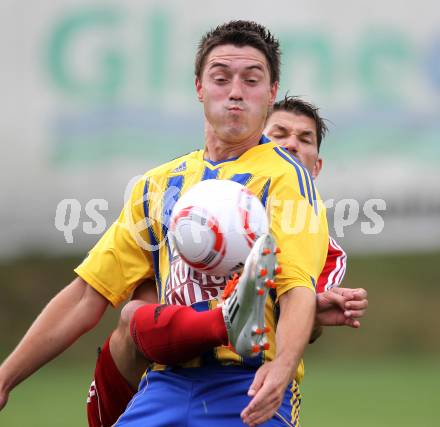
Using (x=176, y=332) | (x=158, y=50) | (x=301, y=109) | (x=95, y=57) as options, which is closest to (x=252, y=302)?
(x=176, y=332)

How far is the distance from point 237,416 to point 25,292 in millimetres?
9070

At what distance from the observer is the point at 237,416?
377 cm

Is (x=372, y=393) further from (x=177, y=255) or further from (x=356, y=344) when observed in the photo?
(x=177, y=255)

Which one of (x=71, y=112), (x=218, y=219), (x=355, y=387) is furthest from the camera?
(x=71, y=112)

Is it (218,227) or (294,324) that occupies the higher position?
(218,227)

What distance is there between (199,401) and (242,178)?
0.83m

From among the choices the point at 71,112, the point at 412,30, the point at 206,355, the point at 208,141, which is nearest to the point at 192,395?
the point at 206,355

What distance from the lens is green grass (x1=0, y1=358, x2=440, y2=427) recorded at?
9.23 meters

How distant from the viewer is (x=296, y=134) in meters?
5.17

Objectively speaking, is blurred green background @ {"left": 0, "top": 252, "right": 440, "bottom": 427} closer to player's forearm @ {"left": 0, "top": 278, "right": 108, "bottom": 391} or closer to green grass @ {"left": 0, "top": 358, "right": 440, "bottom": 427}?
green grass @ {"left": 0, "top": 358, "right": 440, "bottom": 427}

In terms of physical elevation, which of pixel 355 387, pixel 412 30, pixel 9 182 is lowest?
pixel 355 387

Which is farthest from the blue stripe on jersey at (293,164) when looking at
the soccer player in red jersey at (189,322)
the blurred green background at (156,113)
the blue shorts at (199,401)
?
the blurred green background at (156,113)

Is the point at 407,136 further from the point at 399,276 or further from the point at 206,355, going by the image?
the point at 206,355

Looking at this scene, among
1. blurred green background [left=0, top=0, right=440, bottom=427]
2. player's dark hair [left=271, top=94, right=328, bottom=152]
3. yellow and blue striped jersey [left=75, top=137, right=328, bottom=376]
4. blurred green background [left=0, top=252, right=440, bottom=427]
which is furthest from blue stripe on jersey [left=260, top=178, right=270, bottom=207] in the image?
blurred green background [left=0, top=0, right=440, bottom=427]
